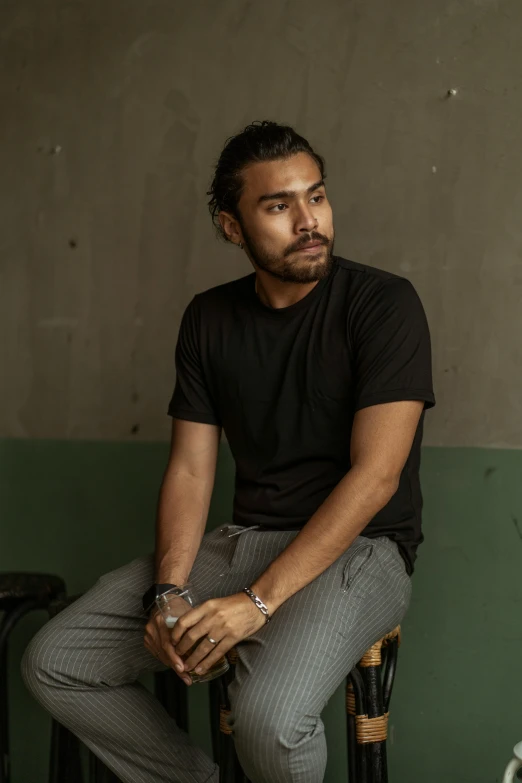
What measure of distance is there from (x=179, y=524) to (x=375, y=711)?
585 millimetres

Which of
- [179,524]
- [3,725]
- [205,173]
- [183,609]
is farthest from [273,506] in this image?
[205,173]

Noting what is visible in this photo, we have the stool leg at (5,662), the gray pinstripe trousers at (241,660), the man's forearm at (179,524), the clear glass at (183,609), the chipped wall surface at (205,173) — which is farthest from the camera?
the chipped wall surface at (205,173)

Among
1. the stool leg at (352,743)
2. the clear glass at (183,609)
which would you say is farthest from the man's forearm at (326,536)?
the stool leg at (352,743)

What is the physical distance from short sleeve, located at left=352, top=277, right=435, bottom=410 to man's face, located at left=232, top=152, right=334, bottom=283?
0.16 metres

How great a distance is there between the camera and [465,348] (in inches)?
90.9

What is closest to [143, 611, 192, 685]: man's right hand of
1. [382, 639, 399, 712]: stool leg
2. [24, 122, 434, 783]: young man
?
[24, 122, 434, 783]: young man

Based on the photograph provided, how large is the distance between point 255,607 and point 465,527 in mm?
756

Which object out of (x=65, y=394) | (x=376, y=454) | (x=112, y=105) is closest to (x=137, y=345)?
(x=65, y=394)

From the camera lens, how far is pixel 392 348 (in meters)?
1.91

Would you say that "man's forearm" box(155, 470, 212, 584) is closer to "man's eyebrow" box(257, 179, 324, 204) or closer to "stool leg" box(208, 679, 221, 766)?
"stool leg" box(208, 679, 221, 766)

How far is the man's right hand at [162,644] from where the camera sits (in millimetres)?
1791

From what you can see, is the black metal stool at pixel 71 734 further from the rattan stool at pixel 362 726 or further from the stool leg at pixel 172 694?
the rattan stool at pixel 362 726

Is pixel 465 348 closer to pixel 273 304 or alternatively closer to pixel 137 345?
pixel 273 304

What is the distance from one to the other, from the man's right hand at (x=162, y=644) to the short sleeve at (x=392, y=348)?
1.90 ft
